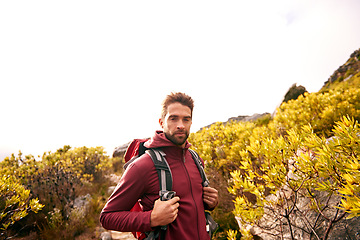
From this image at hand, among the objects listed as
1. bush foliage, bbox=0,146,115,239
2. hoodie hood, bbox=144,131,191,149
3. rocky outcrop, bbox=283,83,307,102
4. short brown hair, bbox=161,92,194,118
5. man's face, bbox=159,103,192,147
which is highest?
rocky outcrop, bbox=283,83,307,102

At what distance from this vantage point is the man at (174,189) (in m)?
1.29

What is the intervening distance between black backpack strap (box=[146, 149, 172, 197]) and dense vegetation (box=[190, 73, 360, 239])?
113 centimetres

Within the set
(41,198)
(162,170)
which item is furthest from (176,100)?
(41,198)

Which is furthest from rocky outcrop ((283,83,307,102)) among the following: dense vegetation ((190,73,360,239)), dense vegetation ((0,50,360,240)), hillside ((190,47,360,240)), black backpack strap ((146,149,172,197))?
black backpack strap ((146,149,172,197))

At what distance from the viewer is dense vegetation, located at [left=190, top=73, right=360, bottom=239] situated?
52.4 inches

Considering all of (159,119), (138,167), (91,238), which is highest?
(159,119)

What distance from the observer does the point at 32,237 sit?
14.3 feet

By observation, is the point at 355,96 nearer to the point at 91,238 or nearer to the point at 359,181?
the point at 359,181

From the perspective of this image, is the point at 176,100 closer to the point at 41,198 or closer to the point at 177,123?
the point at 177,123

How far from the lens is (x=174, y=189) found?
1494 millimetres

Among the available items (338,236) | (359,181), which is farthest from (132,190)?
(338,236)

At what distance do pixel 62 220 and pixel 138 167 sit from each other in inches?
204

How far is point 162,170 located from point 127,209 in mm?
414

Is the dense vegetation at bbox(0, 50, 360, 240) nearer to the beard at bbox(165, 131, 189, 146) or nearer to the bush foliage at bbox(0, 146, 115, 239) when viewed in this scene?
the bush foliage at bbox(0, 146, 115, 239)
